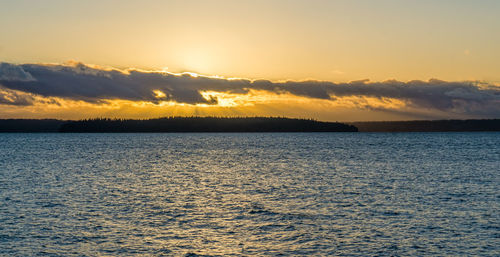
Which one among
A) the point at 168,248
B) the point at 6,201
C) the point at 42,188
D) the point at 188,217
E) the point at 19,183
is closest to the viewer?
the point at 168,248

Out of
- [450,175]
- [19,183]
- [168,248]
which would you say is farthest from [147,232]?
[450,175]

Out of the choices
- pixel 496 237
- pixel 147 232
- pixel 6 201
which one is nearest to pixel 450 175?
pixel 496 237

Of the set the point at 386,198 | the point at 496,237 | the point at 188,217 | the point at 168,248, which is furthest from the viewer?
the point at 386,198

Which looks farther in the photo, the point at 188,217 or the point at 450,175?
the point at 450,175

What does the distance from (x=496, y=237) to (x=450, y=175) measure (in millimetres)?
44352

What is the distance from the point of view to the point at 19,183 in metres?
61.0

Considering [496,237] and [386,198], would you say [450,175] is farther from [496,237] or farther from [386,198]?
[496,237]

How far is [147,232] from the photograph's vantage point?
3206 cm

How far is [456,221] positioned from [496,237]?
517cm

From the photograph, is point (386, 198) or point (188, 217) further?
point (386, 198)

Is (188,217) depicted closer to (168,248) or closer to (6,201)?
(168,248)

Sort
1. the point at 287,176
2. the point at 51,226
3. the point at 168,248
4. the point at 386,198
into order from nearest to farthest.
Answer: the point at 168,248, the point at 51,226, the point at 386,198, the point at 287,176

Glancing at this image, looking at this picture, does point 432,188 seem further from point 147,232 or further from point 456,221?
point 147,232

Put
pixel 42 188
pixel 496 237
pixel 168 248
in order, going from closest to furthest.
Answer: pixel 168 248
pixel 496 237
pixel 42 188
